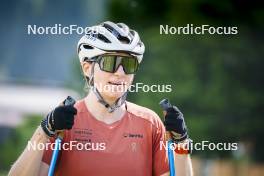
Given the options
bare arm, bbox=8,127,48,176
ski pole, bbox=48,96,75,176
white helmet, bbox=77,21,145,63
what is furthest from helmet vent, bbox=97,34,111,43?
bare arm, bbox=8,127,48,176

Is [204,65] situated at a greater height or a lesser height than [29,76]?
greater

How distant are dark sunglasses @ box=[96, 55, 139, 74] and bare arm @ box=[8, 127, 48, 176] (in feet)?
1.55

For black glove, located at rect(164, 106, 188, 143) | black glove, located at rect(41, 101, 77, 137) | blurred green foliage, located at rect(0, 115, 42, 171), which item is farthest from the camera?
blurred green foliage, located at rect(0, 115, 42, 171)

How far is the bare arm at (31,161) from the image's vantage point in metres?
A: 3.81

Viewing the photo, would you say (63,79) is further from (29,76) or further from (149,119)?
(149,119)

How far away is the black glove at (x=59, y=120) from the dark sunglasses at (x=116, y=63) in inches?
13.1

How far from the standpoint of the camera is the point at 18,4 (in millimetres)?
12297

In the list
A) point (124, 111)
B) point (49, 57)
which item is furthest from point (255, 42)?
point (124, 111)

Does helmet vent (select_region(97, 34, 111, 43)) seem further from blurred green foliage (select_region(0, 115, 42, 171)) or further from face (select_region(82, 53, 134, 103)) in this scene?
blurred green foliage (select_region(0, 115, 42, 171))

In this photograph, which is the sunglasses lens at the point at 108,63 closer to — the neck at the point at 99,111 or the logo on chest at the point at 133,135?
the neck at the point at 99,111

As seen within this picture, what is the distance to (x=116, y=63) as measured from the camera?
4082 millimetres

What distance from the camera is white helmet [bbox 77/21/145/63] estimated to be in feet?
13.4

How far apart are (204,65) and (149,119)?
40.0ft

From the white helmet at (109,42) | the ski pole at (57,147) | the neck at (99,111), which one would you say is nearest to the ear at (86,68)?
the white helmet at (109,42)
